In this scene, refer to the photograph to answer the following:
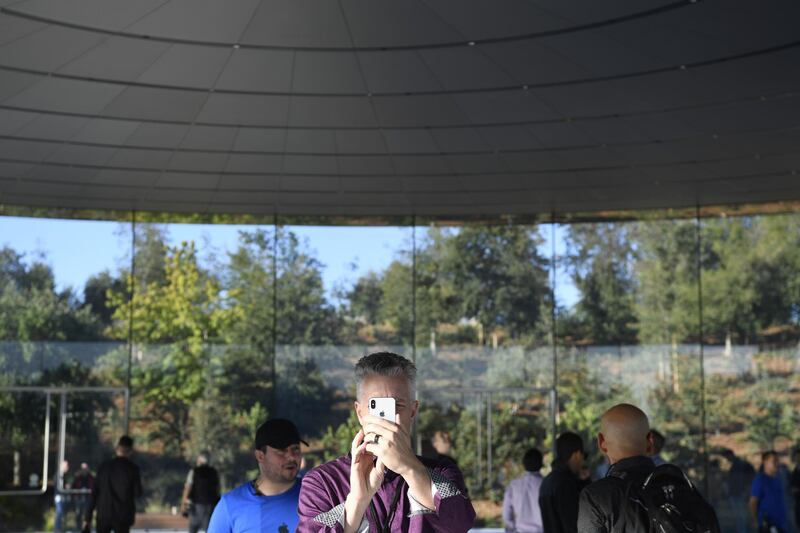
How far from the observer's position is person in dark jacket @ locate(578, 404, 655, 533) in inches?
186

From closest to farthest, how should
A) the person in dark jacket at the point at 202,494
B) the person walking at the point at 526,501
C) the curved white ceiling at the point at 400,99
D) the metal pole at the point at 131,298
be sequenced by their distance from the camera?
1. the curved white ceiling at the point at 400,99
2. the person walking at the point at 526,501
3. the person in dark jacket at the point at 202,494
4. the metal pole at the point at 131,298

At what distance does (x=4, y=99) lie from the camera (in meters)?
11.9

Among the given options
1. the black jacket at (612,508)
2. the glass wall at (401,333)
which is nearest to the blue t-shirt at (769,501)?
the glass wall at (401,333)

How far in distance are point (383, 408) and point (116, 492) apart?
1112cm

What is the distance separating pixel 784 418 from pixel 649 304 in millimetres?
3046

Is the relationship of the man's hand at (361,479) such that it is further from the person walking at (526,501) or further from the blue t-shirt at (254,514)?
the person walking at (526,501)

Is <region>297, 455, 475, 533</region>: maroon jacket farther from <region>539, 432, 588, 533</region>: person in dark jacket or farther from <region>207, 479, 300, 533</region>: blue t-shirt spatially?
<region>539, 432, 588, 533</region>: person in dark jacket

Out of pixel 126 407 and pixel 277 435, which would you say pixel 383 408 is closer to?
pixel 277 435

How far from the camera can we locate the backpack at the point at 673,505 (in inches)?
182

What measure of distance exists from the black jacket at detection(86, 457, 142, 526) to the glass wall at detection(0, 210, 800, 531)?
6809 mm

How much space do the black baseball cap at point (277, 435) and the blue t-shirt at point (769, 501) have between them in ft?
28.5

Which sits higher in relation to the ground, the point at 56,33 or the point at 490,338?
the point at 56,33

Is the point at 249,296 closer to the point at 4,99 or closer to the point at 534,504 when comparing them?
the point at 4,99

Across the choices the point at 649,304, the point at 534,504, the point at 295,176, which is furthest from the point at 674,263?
the point at 534,504
